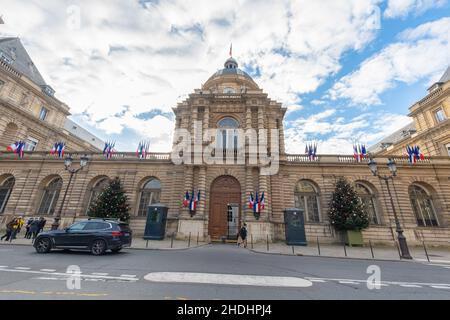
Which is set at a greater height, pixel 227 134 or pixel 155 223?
pixel 227 134

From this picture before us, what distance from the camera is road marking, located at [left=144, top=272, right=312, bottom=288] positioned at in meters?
5.61

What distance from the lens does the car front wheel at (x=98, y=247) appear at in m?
9.67

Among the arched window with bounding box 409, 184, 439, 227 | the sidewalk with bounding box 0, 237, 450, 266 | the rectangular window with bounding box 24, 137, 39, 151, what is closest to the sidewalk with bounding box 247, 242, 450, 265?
the sidewalk with bounding box 0, 237, 450, 266

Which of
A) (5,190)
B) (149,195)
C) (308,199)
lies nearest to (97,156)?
(149,195)

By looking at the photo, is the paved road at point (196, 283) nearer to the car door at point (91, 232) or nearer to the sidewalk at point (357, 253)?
the car door at point (91, 232)

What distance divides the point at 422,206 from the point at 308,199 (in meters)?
11.2

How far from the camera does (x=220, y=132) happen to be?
22.2 meters

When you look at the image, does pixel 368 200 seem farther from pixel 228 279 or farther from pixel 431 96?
pixel 431 96

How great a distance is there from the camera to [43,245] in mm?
9969

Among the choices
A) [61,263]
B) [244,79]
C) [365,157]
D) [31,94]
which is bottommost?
[61,263]

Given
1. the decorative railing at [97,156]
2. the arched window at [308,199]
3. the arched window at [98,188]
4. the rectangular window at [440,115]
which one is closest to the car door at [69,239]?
the decorative railing at [97,156]
